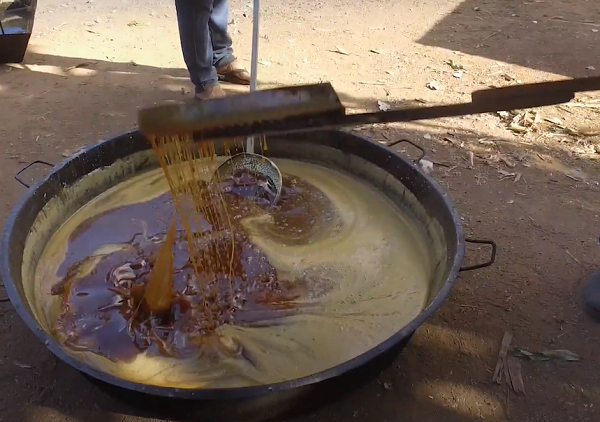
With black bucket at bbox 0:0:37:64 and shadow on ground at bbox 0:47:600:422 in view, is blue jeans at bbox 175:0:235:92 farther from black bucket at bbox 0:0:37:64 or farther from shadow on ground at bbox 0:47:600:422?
black bucket at bbox 0:0:37:64

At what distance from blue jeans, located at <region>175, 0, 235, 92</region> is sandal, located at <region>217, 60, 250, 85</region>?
0.03m

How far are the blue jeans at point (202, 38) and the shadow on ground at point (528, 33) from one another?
1.87m

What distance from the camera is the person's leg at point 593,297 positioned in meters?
2.43

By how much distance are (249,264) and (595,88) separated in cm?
149

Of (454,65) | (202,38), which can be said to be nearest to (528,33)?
(454,65)

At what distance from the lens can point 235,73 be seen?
166 inches

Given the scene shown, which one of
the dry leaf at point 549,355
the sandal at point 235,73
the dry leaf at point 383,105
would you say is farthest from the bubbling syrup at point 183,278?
the sandal at point 235,73

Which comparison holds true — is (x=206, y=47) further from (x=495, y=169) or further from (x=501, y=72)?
(x=501, y=72)

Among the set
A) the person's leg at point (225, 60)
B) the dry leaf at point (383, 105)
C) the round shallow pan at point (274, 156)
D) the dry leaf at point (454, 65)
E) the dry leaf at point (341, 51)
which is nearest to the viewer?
the round shallow pan at point (274, 156)

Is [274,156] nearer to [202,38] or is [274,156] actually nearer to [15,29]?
[202,38]

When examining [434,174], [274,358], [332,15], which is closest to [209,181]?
[274,358]

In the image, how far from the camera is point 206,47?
3.62 metres

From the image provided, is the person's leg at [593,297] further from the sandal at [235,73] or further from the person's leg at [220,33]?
the person's leg at [220,33]

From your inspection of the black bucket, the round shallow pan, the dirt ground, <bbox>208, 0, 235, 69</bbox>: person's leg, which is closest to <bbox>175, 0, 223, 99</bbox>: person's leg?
<bbox>208, 0, 235, 69</bbox>: person's leg
